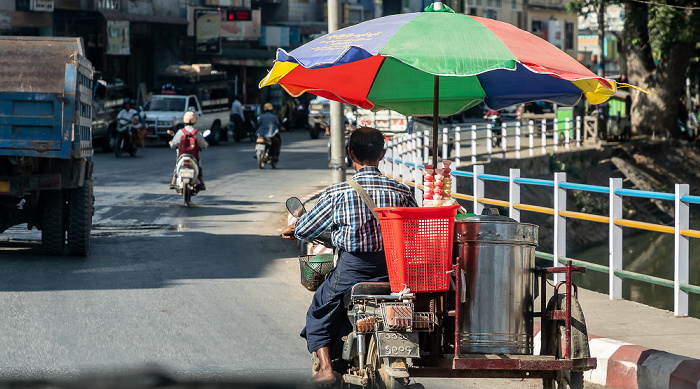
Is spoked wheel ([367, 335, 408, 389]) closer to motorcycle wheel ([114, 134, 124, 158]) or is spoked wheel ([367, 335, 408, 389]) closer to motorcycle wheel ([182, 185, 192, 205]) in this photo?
motorcycle wheel ([182, 185, 192, 205])

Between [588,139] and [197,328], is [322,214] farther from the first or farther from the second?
[588,139]

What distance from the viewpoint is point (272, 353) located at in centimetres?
669

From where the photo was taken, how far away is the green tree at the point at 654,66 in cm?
2727

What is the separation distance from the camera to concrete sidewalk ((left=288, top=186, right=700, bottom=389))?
→ 18.8 ft

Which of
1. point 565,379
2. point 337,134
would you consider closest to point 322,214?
point 565,379

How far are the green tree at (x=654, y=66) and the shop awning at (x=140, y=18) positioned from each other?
18655 millimetres

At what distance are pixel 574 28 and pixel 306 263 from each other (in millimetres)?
76986

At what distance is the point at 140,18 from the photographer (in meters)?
39.1

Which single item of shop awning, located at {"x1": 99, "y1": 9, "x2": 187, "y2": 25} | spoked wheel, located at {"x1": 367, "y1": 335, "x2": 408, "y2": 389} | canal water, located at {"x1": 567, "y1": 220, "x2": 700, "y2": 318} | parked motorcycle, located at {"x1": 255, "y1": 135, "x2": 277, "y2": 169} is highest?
shop awning, located at {"x1": 99, "y1": 9, "x2": 187, "y2": 25}

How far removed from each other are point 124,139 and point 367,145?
23.6 metres

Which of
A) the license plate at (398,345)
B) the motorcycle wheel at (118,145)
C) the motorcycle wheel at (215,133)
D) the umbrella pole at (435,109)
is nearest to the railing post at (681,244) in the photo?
the umbrella pole at (435,109)

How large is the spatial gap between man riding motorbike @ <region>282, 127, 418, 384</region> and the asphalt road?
1.22ft

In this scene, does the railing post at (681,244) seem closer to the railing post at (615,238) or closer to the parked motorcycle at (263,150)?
the railing post at (615,238)

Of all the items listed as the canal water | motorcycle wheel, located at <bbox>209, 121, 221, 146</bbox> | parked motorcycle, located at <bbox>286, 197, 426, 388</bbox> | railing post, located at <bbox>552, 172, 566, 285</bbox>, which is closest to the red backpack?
the canal water
